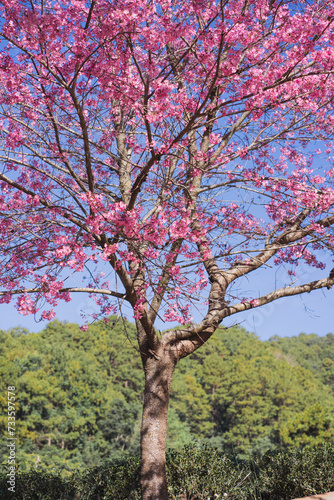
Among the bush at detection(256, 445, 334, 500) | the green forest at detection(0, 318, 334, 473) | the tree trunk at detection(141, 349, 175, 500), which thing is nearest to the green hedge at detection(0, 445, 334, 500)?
the bush at detection(256, 445, 334, 500)

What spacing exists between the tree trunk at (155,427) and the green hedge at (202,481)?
84 centimetres

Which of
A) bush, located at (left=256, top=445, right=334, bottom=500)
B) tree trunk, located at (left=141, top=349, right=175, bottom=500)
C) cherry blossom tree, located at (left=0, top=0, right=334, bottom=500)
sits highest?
cherry blossom tree, located at (left=0, top=0, right=334, bottom=500)

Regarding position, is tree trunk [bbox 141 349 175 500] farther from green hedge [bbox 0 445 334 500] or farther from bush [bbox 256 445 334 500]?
bush [bbox 256 445 334 500]

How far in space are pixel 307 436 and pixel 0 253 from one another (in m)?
20.3

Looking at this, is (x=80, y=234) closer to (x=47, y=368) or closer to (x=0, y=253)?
(x=0, y=253)

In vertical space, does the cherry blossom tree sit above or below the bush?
above

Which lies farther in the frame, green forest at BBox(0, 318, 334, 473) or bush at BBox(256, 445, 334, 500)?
green forest at BBox(0, 318, 334, 473)

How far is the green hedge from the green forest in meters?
14.6

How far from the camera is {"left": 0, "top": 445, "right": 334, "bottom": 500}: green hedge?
244 inches

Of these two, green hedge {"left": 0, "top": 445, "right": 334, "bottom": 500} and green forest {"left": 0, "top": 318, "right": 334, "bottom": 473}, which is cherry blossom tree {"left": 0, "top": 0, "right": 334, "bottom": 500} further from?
green forest {"left": 0, "top": 318, "right": 334, "bottom": 473}

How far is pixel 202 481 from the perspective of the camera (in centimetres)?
623

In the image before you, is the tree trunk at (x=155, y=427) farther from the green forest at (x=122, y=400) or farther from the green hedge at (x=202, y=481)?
the green forest at (x=122, y=400)

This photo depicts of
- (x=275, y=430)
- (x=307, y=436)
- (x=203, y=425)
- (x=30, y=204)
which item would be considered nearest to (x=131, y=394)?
(x=203, y=425)

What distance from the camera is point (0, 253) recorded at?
5.48 meters
